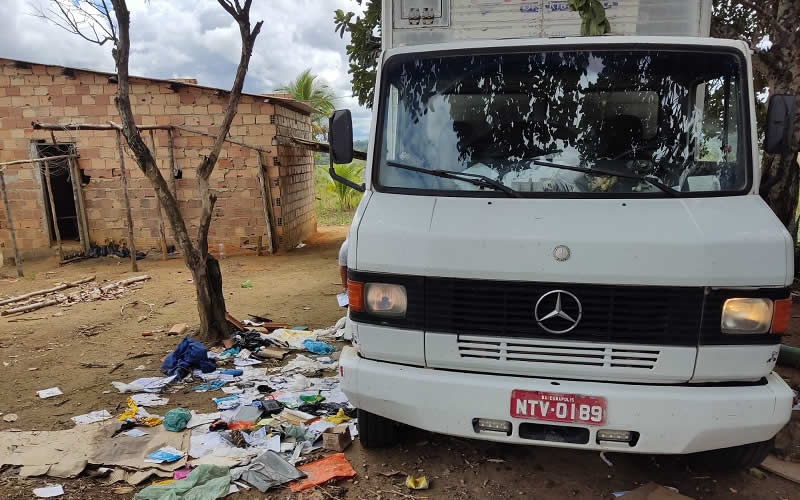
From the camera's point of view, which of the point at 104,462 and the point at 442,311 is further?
the point at 104,462

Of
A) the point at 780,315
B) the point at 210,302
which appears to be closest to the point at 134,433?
the point at 210,302

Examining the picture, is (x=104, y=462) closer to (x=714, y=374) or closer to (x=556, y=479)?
(x=556, y=479)

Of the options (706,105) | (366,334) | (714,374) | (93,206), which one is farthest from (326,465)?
(93,206)

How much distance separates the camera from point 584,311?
2.49 metres

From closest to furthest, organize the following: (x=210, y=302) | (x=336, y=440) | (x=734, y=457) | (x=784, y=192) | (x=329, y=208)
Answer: (x=734, y=457) → (x=336, y=440) → (x=210, y=302) → (x=784, y=192) → (x=329, y=208)

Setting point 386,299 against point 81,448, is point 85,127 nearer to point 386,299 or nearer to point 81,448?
point 81,448

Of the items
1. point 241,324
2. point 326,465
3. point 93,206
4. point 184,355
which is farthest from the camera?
point 93,206

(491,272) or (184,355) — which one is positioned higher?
(491,272)

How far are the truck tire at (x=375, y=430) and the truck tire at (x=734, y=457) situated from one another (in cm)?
186

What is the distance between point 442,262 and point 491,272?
24 cm

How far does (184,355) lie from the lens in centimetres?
493

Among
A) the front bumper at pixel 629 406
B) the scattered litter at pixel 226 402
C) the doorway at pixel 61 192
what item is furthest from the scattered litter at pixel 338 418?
the doorway at pixel 61 192

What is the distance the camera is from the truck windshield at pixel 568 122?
2.86 metres

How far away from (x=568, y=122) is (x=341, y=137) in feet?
4.69
